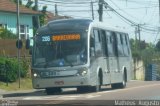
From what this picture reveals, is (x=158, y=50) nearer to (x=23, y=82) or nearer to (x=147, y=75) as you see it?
(x=147, y=75)

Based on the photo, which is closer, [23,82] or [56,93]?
[56,93]

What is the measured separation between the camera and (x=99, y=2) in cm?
6200

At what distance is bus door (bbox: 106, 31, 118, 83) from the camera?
30702 millimetres

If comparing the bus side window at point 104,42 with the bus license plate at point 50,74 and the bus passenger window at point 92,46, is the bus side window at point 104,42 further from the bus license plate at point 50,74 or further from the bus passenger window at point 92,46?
the bus license plate at point 50,74

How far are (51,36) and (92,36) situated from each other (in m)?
1.80

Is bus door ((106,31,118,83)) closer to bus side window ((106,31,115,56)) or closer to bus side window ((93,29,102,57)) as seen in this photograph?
bus side window ((106,31,115,56))

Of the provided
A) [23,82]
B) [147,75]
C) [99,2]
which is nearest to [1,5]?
[99,2]

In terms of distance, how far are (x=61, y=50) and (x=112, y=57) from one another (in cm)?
498

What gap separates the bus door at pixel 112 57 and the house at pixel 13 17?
2528 centimetres

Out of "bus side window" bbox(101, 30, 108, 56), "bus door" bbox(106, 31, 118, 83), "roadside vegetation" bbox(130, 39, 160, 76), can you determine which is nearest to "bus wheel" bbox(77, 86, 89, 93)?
"bus side window" bbox(101, 30, 108, 56)

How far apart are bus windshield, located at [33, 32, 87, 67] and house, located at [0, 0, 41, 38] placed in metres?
28.7

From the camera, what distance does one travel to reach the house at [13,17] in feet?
187

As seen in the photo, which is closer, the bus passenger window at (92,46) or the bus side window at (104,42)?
the bus passenger window at (92,46)

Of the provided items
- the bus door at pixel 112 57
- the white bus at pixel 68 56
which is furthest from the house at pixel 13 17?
the white bus at pixel 68 56
